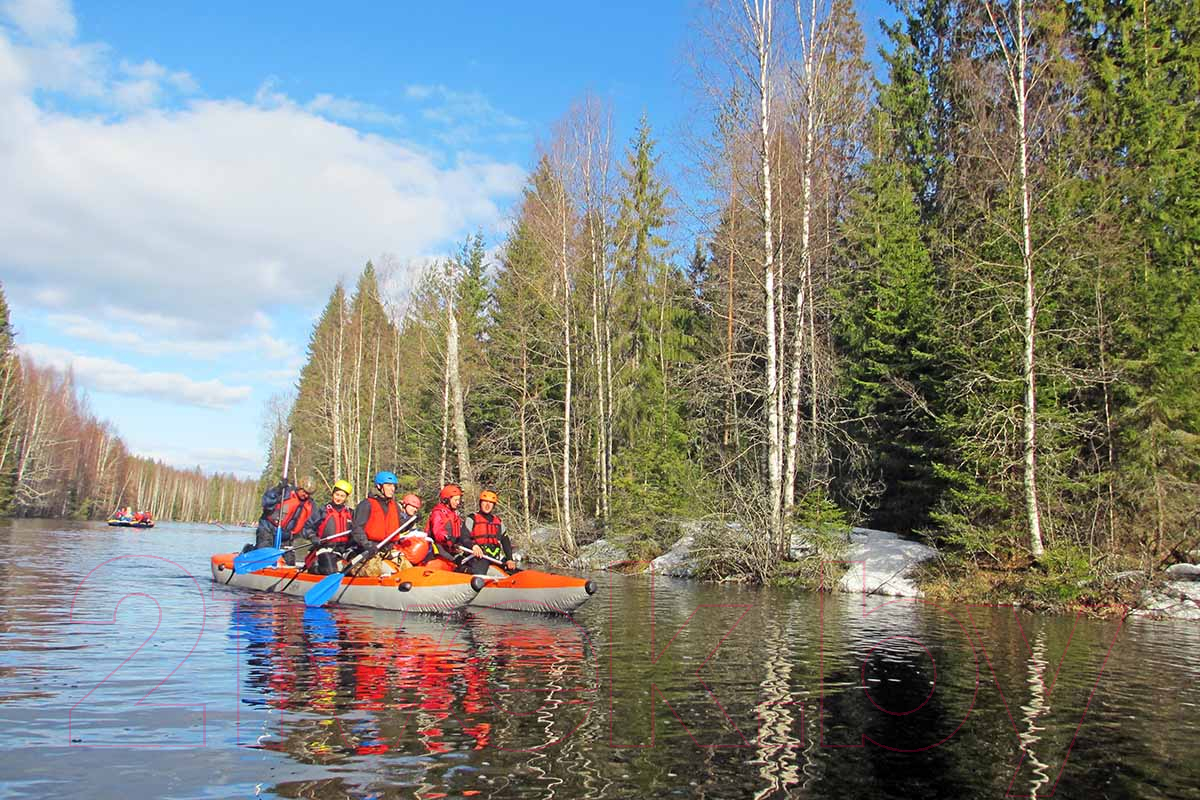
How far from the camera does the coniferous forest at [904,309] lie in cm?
1928

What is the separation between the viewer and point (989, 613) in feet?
54.5

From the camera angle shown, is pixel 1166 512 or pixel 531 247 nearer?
pixel 1166 512

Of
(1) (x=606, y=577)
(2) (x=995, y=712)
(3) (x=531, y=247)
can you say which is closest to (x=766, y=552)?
(1) (x=606, y=577)

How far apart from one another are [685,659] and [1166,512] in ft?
48.4

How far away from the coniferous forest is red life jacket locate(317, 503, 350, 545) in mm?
9053

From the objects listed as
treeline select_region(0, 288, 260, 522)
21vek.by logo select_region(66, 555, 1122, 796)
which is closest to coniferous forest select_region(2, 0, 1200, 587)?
21vek.by logo select_region(66, 555, 1122, 796)

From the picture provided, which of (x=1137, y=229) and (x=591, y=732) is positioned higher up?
(x=1137, y=229)

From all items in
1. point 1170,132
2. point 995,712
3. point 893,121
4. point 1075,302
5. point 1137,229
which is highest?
point 893,121

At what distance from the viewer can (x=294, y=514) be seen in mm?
19078

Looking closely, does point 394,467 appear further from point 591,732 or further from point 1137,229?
point 591,732

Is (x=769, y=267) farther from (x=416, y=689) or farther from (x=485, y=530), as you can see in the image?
(x=416, y=689)

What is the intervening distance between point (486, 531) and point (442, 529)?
881 mm

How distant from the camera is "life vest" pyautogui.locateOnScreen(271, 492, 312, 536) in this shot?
62.0 feet

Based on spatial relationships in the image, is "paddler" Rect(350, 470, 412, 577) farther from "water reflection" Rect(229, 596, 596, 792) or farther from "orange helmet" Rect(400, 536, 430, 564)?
"water reflection" Rect(229, 596, 596, 792)
